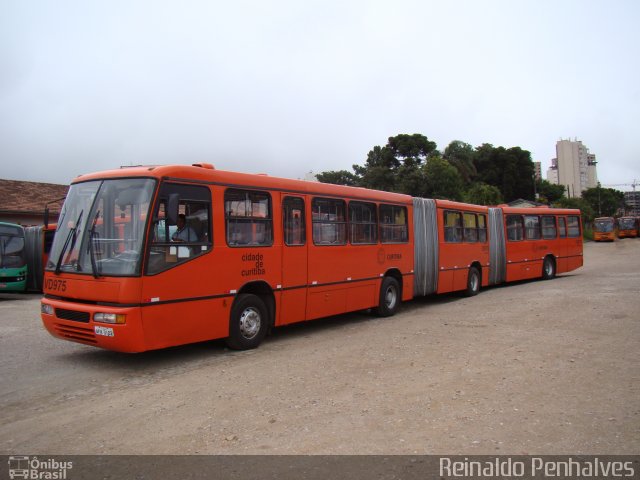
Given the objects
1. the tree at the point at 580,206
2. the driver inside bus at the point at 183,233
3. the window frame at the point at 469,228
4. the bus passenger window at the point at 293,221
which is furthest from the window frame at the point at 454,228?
the tree at the point at 580,206

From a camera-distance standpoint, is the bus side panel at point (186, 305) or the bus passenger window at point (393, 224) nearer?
the bus side panel at point (186, 305)

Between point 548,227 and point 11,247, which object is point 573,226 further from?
point 11,247

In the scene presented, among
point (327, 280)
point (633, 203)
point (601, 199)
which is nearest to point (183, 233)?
→ point (327, 280)

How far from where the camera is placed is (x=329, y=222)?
10133 mm

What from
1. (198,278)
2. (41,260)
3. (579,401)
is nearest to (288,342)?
(198,278)

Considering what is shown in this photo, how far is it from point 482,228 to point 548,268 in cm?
563

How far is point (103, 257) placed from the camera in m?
6.89

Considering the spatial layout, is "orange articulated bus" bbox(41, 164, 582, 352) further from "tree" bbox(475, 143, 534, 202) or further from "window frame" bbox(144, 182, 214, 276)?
"tree" bbox(475, 143, 534, 202)

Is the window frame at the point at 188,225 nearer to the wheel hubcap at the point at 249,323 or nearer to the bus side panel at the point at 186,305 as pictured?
the bus side panel at the point at 186,305

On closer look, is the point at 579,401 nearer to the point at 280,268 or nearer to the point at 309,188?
the point at 280,268

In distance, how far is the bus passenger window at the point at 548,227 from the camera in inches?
779

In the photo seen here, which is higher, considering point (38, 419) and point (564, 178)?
point (564, 178)

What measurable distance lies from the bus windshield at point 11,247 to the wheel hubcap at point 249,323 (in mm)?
13525

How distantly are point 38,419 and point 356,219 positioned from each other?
713 centimetres
